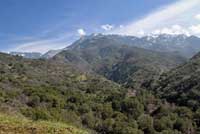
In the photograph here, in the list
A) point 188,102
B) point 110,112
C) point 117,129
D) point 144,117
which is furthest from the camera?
point 188,102

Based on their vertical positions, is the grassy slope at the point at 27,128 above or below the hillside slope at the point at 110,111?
above

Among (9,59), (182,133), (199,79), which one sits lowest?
(182,133)

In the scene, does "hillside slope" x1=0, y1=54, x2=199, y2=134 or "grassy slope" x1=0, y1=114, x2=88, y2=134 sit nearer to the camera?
"grassy slope" x1=0, y1=114, x2=88, y2=134

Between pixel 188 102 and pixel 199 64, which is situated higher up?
pixel 199 64

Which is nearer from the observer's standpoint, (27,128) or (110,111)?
(27,128)

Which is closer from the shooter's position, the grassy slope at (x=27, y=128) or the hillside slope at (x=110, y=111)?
the grassy slope at (x=27, y=128)

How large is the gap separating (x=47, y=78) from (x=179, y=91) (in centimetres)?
4806

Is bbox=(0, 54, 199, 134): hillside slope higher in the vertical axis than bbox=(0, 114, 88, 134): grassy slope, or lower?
lower

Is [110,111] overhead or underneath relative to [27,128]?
underneath

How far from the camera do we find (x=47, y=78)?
130000 millimetres

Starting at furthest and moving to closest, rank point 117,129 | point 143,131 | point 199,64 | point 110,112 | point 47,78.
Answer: point 199,64
point 47,78
point 110,112
point 143,131
point 117,129

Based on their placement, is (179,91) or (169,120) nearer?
(169,120)

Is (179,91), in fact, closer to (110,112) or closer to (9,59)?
(110,112)

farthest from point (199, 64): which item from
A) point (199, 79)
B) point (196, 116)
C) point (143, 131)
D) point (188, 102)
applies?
point (143, 131)
